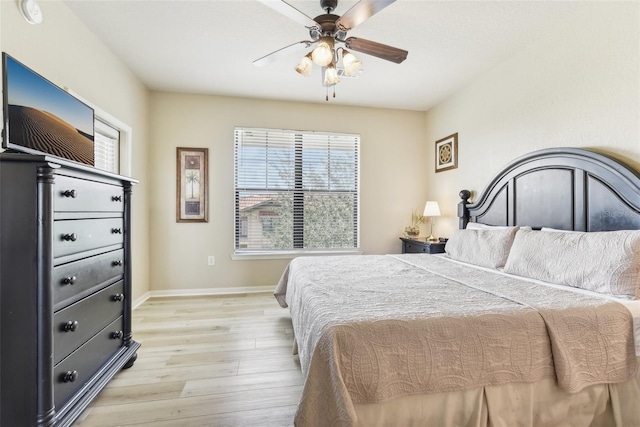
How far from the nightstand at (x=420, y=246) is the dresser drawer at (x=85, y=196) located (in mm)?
3101

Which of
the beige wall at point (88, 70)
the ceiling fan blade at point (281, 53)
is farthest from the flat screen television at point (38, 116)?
the ceiling fan blade at point (281, 53)

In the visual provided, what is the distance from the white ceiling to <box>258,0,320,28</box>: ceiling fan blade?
411 mm

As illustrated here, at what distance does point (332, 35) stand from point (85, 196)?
178 centimetres

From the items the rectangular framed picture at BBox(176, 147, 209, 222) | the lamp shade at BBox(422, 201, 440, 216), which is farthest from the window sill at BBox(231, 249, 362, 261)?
the lamp shade at BBox(422, 201, 440, 216)

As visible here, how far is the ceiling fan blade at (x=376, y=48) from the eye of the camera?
197 cm

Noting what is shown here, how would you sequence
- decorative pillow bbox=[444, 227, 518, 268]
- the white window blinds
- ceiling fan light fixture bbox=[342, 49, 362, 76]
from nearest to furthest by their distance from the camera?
ceiling fan light fixture bbox=[342, 49, 362, 76], decorative pillow bbox=[444, 227, 518, 268], the white window blinds

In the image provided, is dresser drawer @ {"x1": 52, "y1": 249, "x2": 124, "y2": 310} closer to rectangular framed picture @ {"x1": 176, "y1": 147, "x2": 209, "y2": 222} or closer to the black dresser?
the black dresser

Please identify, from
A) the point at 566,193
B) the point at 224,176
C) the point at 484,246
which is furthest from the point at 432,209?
the point at 224,176

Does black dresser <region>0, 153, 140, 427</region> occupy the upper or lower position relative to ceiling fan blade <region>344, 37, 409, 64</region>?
lower

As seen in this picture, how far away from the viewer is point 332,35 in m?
1.94

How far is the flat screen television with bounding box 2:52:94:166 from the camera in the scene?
5.12 ft

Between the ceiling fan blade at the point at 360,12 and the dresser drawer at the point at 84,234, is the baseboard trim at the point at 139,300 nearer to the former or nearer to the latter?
the dresser drawer at the point at 84,234

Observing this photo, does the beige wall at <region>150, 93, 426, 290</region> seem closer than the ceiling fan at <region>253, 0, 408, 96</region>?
No

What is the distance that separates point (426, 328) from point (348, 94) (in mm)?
3287
